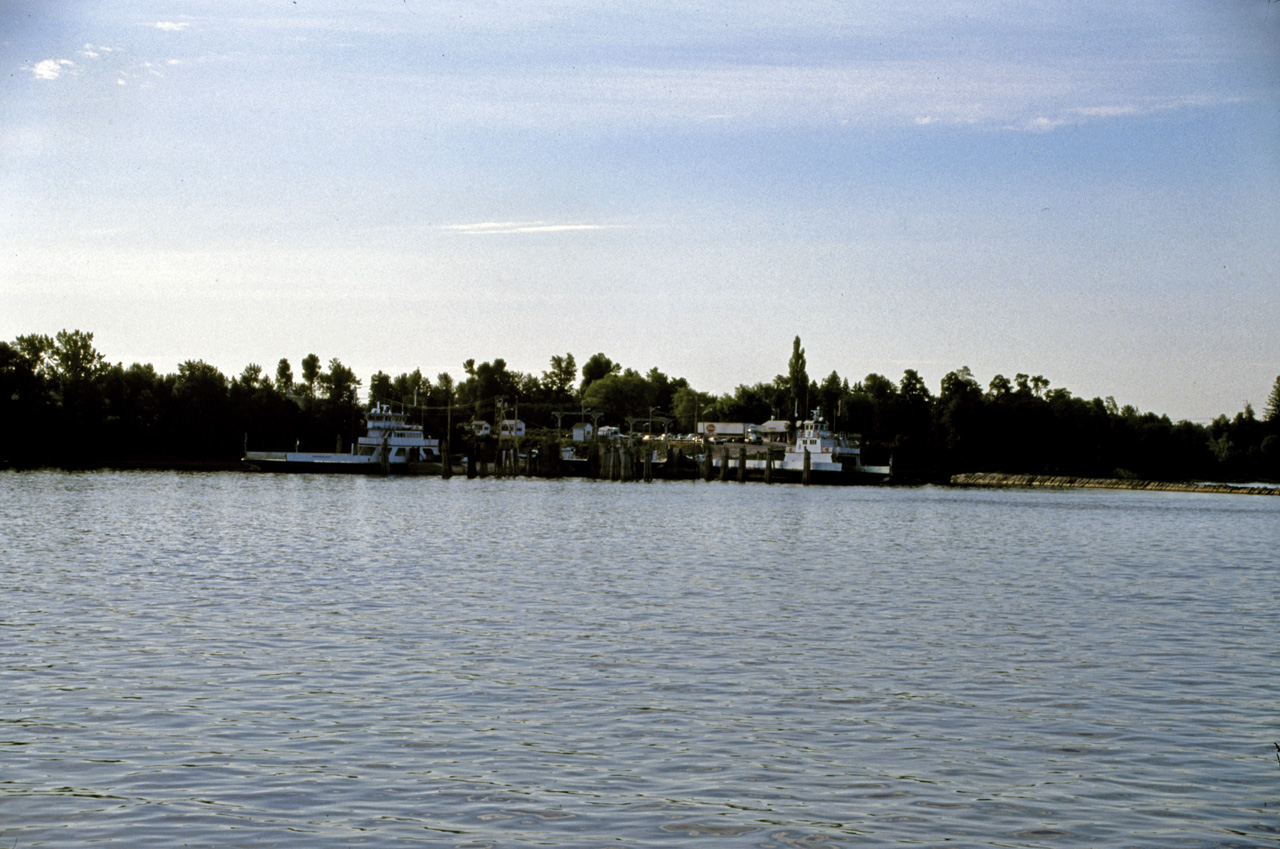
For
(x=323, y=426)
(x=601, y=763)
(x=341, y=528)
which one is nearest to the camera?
(x=601, y=763)

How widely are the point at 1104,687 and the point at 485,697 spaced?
9504 mm

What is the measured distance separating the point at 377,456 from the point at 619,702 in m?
117

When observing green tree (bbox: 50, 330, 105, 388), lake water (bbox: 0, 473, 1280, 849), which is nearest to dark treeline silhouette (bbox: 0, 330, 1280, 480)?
green tree (bbox: 50, 330, 105, 388)

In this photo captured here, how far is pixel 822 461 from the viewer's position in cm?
13438

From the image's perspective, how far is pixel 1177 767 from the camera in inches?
530

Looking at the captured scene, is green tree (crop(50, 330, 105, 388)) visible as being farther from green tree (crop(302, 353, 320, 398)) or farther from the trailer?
the trailer

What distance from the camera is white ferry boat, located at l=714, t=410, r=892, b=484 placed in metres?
134

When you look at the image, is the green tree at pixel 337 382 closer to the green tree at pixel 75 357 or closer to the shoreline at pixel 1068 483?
the green tree at pixel 75 357

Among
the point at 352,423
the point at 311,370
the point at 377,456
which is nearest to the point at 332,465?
the point at 377,456

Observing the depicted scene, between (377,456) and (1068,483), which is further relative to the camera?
(1068,483)

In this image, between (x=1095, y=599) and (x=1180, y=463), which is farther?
(x=1180, y=463)

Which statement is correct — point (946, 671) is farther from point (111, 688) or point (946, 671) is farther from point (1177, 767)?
point (111, 688)

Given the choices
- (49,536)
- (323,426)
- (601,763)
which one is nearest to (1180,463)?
(323,426)

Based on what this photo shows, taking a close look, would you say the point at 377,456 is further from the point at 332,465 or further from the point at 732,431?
the point at 732,431
